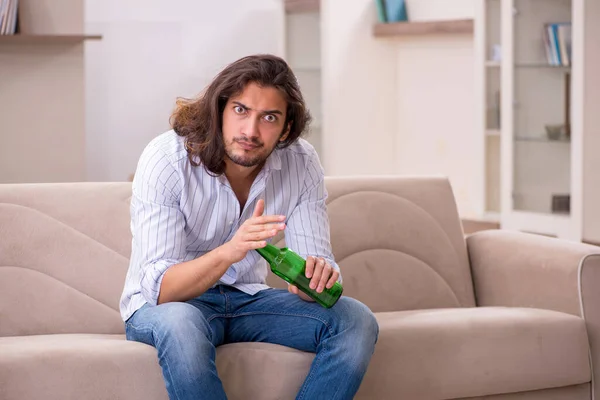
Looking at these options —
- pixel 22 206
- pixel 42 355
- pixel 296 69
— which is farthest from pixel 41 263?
pixel 296 69

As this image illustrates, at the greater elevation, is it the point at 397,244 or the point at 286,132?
the point at 286,132

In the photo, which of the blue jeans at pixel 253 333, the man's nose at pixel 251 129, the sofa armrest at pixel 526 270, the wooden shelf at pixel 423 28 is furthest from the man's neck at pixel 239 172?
the wooden shelf at pixel 423 28

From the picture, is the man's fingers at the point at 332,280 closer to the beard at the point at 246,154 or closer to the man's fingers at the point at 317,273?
the man's fingers at the point at 317,273

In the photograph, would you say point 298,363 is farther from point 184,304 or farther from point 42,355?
point 42,355

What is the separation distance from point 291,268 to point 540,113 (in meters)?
3.28

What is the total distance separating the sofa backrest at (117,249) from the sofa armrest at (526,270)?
2.3 inches

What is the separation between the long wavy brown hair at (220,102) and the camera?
2152 mm

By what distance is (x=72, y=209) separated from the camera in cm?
258

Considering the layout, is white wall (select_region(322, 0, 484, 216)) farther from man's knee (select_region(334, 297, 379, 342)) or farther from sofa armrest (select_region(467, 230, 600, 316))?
man's knee (select_region(334, 297, 379, 342))

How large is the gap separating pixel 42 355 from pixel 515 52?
371cm

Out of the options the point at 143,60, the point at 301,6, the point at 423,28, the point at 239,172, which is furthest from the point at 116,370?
the point at 143,60

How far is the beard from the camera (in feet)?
7.03

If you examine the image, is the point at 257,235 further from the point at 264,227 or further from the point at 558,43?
the point at 558,43

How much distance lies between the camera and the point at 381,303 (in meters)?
2.77
